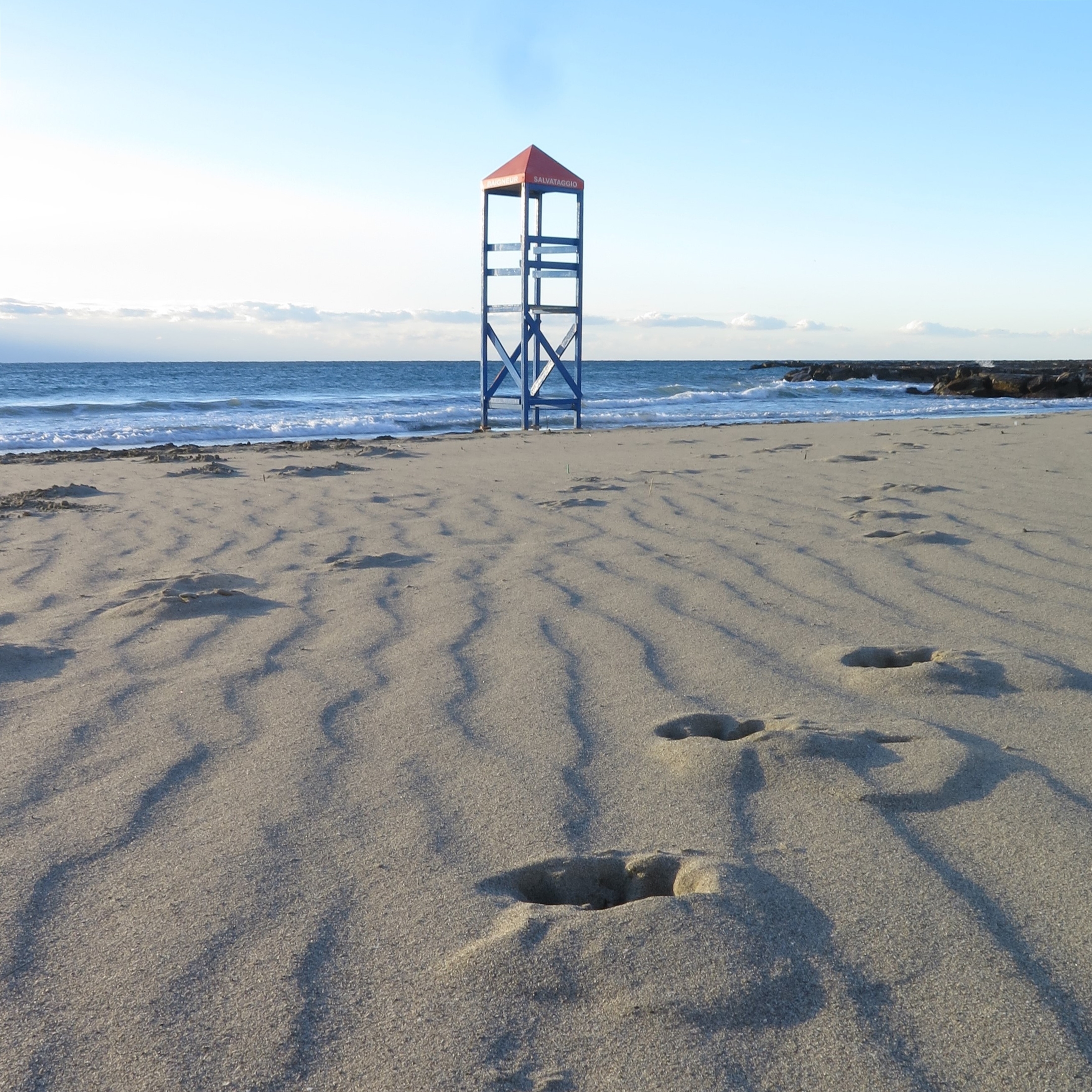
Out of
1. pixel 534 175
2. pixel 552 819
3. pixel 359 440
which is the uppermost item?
pixel 534 175

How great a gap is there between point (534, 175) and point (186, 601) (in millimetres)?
9899

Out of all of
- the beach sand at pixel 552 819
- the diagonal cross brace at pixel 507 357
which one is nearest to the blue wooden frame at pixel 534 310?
the diagonal cross brace at pixel 507 357

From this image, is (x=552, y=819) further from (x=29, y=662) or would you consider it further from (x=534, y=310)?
(x=534, y=310)

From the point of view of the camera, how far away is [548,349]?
41.9ft

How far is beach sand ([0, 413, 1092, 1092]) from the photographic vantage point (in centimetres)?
130

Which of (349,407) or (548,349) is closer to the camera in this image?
(548,349)

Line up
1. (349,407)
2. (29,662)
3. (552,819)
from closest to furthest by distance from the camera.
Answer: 1. (552,819)
2. (29,662)
3. (349,407)

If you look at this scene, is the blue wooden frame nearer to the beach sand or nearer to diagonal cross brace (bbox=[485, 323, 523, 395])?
diagonal cross brace (bbox=[485, 323, 523, 395])

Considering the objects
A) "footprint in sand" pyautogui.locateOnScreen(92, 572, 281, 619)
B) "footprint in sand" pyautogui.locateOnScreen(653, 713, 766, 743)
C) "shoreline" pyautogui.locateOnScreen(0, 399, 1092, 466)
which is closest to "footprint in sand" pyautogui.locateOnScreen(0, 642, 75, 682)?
"footprint in sand" pyautogui.locateOnScreen(92, 572, 281, 619)

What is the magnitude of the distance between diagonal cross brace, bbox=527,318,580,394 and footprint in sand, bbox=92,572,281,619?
9183 mm

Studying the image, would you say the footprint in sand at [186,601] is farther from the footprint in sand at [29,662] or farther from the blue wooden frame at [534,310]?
the blue wooden frame at [534,310]

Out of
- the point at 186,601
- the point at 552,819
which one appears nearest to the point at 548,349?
the point at 186,601

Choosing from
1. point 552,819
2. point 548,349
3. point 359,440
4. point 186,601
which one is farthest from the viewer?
point 548,349

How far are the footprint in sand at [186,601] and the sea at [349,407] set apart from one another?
9521 millimetres
